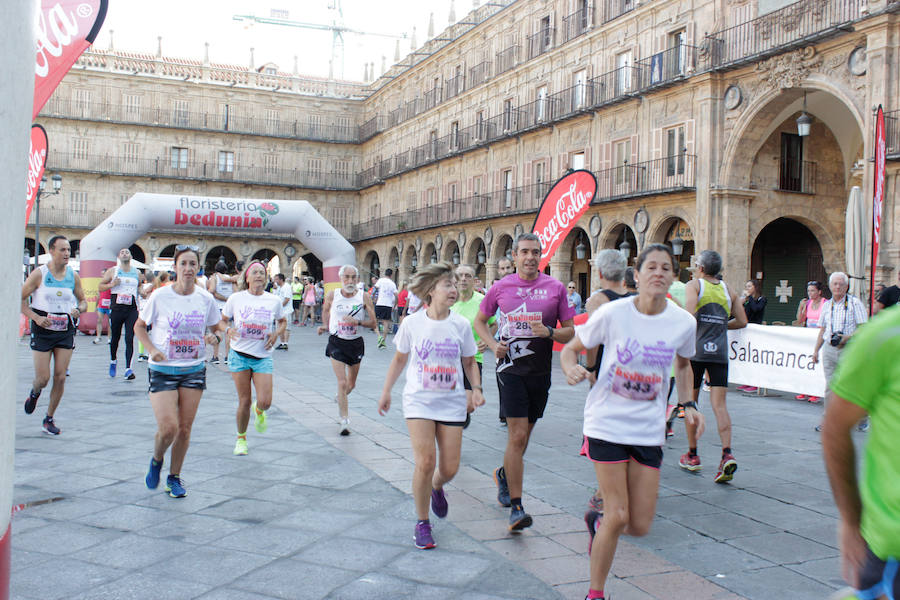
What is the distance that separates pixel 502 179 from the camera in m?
29.8

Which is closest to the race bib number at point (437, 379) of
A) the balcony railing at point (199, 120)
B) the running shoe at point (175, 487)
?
the running shoe at point (175, 487)

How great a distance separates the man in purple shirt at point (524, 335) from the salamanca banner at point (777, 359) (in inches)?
250

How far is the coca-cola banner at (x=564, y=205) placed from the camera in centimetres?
927

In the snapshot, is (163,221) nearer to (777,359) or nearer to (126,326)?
(126,326)

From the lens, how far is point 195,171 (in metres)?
41.4

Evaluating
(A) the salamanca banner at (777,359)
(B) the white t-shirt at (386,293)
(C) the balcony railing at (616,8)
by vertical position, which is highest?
(C) the balcony railing at (616,8)

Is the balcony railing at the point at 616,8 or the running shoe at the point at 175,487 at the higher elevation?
the balcony railing at the point at 616,8

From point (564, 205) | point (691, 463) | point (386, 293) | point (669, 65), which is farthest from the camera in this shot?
point (669, 65)

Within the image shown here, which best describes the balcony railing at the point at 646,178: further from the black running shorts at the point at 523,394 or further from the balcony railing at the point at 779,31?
the black running shorts at the point at 523,394

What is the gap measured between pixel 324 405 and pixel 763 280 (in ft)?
58.0

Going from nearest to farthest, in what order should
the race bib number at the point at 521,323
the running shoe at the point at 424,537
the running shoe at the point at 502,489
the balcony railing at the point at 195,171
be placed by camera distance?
1. the running shoe at the point at 424,537
2. the race bib number at the point at 521,323
3. the running shoe at the point at 502,489
4. the balcony railing at the point at 195,171

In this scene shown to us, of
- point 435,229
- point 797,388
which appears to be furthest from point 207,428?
point 435,229

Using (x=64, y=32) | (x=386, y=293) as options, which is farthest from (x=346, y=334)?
(x=386, y=293)

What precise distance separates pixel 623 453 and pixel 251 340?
3.60m
